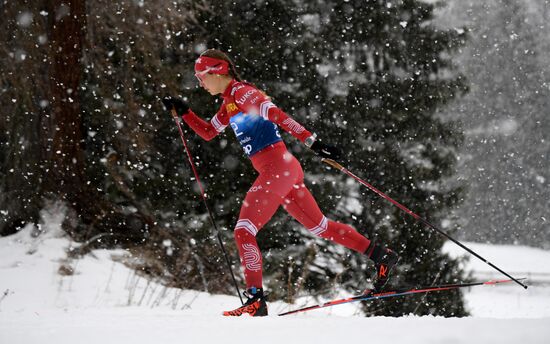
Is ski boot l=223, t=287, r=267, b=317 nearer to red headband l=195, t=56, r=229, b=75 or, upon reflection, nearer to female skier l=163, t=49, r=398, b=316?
female skier l=163, t=49, r=398, b=316

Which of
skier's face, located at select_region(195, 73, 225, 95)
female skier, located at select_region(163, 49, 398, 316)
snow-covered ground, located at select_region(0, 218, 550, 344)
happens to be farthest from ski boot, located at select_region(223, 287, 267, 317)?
skier's face, located at select_region(195, 73, 225, 95)

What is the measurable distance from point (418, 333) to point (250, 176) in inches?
284

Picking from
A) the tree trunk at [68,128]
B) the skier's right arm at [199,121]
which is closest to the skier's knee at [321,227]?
the skier's right arm at [199,121]

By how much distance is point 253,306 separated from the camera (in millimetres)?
3949

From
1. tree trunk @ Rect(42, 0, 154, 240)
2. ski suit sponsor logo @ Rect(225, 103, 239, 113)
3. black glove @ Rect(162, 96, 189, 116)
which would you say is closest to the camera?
ski suit sponsor logo @ Rect(225, 103, 239, 113)

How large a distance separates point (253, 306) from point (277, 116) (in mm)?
1285

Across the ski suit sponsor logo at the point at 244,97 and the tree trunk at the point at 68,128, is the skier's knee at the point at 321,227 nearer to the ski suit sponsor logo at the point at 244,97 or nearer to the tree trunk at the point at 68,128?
the ski suit sponsor logo at the point at 244,97

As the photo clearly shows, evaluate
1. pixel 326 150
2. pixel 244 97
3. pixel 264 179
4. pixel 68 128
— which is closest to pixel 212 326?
pixel 264 179

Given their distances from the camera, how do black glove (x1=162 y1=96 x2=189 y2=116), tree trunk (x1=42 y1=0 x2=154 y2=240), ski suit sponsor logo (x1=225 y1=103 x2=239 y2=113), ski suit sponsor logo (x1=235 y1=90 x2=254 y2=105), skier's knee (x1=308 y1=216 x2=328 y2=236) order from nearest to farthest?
1. ski suit sponsor logo (x1=235 y1=90 x2=254 y2=105)
2. ski suit sponsor logo (x1=225 y1=103 x2=239 y2=113)
3. skier's knee (x1=308 y1=216 x2=328 y2=236)
4. black glove (x1=162 y1=96 x2=189 y2=116)
5. tree trunk (x1=42 y1=0 x2=154 y2=240)

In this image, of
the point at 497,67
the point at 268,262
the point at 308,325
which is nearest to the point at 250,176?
the point at 268,262

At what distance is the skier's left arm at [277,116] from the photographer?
4.02 meters

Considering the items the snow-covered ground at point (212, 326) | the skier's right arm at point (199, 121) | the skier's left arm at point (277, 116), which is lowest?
the snow-covered ground at point (212, 326)

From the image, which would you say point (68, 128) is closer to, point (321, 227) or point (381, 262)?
point (321, 227)

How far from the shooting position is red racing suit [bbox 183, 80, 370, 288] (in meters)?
4.07
